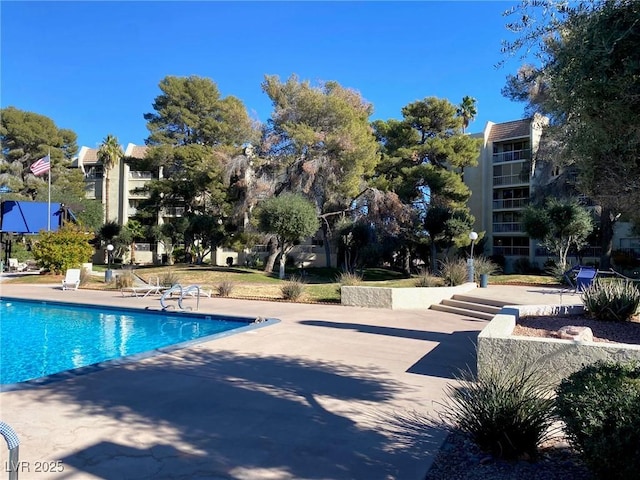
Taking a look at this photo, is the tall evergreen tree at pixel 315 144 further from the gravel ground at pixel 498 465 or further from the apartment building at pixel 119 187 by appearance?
the gravel ground at pixel 498 465

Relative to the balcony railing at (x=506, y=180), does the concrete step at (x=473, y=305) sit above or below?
below

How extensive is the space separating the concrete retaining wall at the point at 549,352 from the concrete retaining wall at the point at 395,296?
7.88m

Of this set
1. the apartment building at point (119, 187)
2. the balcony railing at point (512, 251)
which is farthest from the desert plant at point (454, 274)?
the apartment building at point (119, 187)

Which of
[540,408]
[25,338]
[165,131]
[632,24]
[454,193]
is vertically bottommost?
[25,338]

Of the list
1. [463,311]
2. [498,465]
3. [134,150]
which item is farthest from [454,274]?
[134,150]

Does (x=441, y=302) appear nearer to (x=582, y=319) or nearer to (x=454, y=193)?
(x=582, y=319)

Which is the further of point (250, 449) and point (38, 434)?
point (38, 434)

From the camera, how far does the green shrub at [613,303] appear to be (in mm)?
8609

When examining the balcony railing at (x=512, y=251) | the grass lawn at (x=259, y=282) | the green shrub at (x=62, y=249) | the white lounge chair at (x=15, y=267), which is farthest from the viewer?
the balcony railing at (x=512, y=251)

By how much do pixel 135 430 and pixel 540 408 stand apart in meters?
3.63

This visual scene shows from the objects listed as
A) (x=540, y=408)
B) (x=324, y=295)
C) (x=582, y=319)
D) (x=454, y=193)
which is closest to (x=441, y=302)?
(x=324, y=295)

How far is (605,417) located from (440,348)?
18.3 feet

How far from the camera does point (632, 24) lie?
3.73 meters

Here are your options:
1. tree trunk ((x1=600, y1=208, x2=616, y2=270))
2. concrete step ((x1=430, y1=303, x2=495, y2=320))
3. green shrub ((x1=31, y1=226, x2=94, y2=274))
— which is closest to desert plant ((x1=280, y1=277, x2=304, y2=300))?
concrete step ((x1=430, y1=303, x2=495, y2=320))
